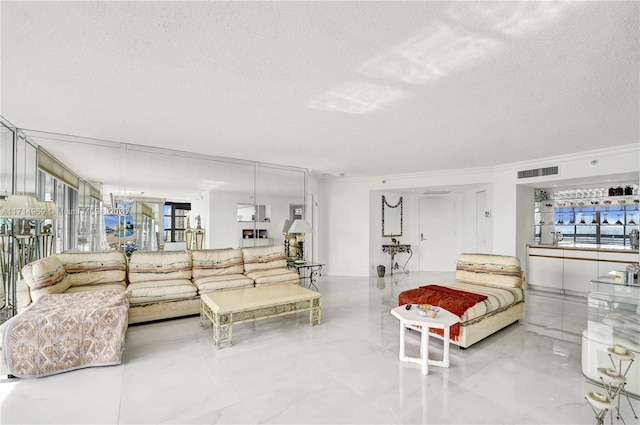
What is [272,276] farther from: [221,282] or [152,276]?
[152,276]

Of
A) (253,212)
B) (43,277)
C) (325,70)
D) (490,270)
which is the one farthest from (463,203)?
(43,277)

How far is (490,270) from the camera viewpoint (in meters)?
4.02

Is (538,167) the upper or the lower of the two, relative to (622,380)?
upper

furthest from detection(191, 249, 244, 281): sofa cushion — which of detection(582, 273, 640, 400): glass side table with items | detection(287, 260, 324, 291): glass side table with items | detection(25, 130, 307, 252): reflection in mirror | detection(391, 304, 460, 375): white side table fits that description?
detection(582, 273, 640, 400): glass side table with items

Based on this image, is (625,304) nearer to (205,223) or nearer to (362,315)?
(362,315)

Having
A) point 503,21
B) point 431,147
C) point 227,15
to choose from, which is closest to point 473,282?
point 431,147

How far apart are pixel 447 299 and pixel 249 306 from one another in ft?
7.14

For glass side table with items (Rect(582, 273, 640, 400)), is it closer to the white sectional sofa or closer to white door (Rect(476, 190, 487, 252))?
the white sectional sofa

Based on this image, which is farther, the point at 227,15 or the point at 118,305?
the point at 118,305

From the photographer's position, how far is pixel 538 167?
5.25 metres

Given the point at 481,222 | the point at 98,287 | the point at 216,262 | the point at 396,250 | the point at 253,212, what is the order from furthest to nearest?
1. the point at 396,250
2. the point at 481,222
3. the point at 253,212
4. the point at 216,262
5. the point at 98,287

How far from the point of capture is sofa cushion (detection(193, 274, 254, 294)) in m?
4.04

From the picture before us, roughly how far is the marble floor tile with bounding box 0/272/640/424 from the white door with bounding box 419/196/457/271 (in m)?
4.12

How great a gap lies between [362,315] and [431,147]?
2.68 metres
